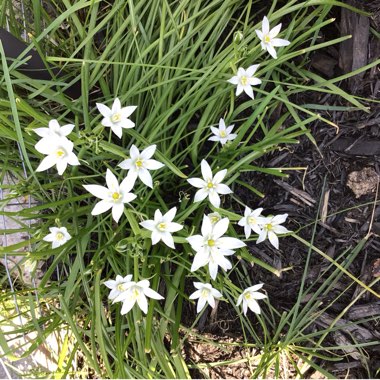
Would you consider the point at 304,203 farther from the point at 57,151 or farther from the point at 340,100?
the point at 57,151

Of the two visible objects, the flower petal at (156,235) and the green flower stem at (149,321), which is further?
the green flower stem at (149,321)

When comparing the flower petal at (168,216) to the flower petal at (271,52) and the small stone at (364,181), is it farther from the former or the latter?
the small stone at (364,181)

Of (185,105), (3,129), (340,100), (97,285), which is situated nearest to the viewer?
(3,129)

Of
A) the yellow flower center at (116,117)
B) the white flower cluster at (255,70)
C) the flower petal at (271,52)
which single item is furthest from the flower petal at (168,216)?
the flower petal at (271,52)

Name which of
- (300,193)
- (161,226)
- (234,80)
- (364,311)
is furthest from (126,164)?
(364,311)

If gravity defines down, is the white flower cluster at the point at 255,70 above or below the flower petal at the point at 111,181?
above

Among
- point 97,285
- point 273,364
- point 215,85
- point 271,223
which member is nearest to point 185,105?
point 215,85

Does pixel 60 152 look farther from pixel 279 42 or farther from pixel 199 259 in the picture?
pixel 279 42
